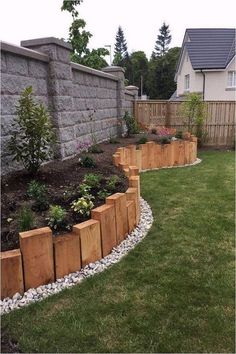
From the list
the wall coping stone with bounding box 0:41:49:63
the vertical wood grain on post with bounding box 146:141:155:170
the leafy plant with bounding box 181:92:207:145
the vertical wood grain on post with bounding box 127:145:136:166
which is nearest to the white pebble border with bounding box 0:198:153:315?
the wall coping stone with bounding box 0:41:49:63

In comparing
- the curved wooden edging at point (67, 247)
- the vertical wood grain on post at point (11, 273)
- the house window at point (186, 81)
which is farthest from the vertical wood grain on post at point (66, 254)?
the house window at point (186, 81)

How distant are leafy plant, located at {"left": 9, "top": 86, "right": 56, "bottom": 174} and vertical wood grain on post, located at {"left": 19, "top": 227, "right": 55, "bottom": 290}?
1493 millimetres

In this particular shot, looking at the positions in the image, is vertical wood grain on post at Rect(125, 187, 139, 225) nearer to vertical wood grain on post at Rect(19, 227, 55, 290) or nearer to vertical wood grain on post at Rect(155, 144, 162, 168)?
vertical wood grain on post at Rect(19, 227, 55, 290)

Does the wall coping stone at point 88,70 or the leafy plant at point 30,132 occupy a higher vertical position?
the wall coping stone at point 88,70

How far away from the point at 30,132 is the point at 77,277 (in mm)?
1755

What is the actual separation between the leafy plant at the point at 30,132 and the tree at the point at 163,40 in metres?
66.4

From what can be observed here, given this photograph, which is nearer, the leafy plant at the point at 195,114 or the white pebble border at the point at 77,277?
the white pebble border at the point at 77,277

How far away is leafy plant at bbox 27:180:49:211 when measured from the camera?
11.0ft

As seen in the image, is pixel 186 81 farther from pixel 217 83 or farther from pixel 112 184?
pixel 112 184

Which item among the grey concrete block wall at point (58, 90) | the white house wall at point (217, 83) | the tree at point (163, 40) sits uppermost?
the tree at point (163, 40)

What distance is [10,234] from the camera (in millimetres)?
2855

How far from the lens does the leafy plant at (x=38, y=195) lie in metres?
3.35

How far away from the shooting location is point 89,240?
3.04m

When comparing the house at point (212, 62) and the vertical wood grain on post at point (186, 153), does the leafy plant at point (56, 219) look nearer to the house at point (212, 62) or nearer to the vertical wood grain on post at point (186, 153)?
the vertical wood grain on post at point (186, 153)
